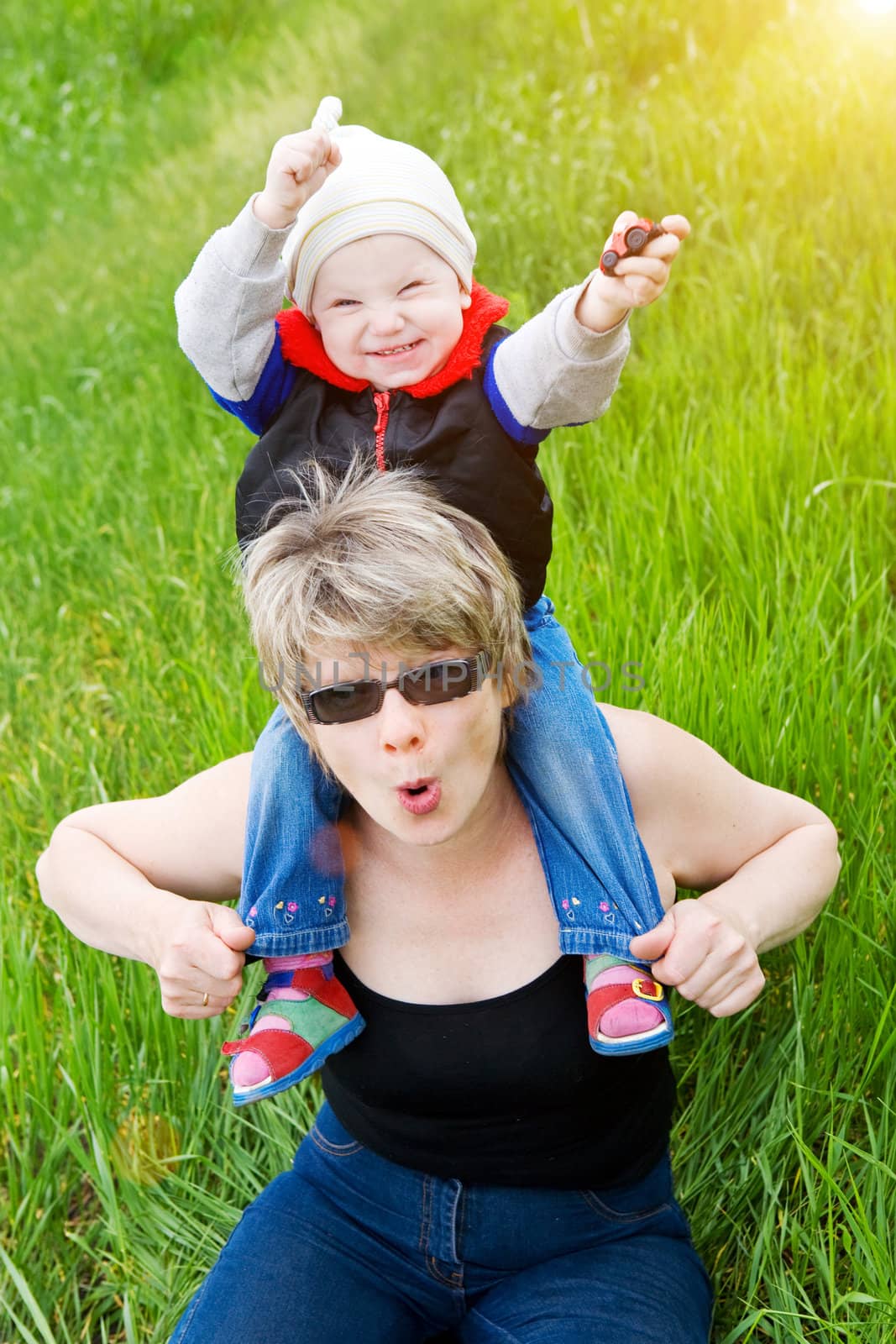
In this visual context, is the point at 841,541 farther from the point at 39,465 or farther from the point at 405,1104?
the point at 39,465

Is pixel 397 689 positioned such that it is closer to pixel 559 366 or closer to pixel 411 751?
pixel 411 751

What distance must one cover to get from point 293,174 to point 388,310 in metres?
0.24

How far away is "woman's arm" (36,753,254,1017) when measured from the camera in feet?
5.97

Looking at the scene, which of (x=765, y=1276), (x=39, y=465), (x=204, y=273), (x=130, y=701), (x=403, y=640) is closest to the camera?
(x=403, y=640)

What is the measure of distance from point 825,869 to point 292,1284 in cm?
94

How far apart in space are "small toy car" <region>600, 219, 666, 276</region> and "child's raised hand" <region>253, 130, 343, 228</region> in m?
0.40

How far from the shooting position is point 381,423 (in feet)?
6.11

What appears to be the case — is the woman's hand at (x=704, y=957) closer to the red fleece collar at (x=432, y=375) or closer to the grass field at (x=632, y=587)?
the grass field at (x=632, y=587)

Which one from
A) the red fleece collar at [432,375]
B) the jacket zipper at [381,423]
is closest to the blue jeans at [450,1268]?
the jacket zipper at [381,423]

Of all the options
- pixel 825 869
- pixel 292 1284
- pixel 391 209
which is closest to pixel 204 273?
pixel 391 209

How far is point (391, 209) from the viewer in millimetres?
1825

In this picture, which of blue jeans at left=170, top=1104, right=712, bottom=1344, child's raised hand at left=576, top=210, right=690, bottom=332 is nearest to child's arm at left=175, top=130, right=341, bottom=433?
child's raised hand at left=576, top=210, right=690, bottom=332

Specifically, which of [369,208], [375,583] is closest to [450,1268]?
[375,583]

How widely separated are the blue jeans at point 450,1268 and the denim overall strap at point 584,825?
402 mm
